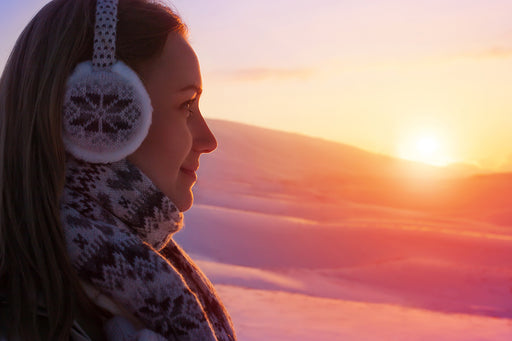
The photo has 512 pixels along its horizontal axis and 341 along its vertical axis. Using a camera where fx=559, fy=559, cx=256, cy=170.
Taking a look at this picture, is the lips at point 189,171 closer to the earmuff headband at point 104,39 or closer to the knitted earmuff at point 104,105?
the knitted earmuff at point 104,105

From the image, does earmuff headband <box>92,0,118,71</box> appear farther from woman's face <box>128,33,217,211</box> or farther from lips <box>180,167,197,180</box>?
lips <box>180,167,197,180</box>

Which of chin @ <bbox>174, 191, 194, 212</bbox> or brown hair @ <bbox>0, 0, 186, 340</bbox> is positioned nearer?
brown hair @ <bbox>0, 0, 186, 340</bbox>

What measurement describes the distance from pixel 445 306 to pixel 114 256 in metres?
7.32

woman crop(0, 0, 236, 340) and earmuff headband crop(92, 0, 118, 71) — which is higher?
earmuff headband crop(92, 0, 118, 71)

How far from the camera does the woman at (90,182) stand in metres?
1.22

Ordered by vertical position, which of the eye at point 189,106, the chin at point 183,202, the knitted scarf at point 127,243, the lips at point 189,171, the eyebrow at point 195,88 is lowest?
the knitted scarf at point 127,243

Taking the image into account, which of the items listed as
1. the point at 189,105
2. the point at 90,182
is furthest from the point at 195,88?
the point at 90,182

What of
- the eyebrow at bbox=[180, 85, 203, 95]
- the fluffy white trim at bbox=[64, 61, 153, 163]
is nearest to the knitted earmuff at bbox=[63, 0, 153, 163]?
the fluffy white trim at bbox=[64, 61, 153, 163]

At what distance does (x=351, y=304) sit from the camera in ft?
24.0

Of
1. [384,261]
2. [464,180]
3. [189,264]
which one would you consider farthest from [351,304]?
[464,180]

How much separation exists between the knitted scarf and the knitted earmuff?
6 cm

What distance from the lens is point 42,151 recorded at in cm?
127

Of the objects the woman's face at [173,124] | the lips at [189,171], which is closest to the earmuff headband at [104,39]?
the woman's face at [173,124]

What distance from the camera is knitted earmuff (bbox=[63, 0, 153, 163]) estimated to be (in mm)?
1264
